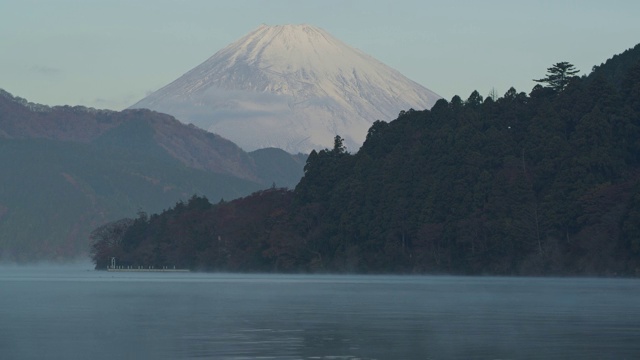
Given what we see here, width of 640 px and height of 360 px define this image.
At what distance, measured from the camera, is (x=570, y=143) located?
450 ft

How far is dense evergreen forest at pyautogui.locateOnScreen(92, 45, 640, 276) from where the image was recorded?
130625mm

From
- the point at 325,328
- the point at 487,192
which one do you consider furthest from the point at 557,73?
the point at 325,328

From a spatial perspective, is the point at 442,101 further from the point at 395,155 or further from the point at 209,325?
the point at 209,325

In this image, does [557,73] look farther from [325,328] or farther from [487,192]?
[325,328]

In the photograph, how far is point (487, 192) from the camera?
14212 centimetres

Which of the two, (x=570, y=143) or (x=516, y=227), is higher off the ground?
(x=570, y=143)

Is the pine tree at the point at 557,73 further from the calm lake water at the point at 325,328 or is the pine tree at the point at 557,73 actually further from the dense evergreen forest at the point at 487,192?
the calm lake water at the point at 325,328

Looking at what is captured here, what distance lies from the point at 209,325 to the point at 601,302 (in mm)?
24732

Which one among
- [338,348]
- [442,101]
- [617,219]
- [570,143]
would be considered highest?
[442,101]

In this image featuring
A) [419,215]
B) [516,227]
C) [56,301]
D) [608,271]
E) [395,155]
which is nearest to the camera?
[56,301]

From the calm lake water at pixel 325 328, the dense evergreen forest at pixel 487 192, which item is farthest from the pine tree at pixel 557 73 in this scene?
the calm lake water at pixel 325 328

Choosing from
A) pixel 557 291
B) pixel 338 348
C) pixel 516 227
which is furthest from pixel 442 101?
pixel 338 348

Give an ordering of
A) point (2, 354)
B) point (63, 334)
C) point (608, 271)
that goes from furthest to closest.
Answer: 1. point (608, 271)
2. point (63, 334)
3. point (2, 354)

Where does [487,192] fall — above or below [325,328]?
above
